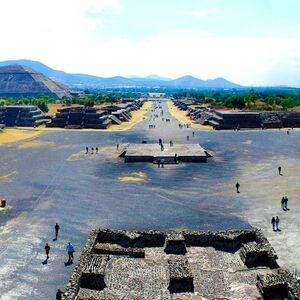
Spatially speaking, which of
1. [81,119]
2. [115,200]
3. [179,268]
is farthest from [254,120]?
[179,268]

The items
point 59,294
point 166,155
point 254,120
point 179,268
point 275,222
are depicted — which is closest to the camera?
point 59,294

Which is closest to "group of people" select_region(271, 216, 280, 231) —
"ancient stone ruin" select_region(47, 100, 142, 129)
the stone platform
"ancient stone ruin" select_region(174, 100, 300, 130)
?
the stone platform

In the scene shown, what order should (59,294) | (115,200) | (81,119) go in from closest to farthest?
(59,294)
(115,200)
(81,119)

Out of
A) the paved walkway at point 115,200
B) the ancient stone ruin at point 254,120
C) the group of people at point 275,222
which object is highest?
the ancient stone ruin at point 254,120

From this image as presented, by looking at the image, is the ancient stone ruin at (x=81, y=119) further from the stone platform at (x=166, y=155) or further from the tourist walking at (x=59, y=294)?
the tourist walking at (x=59, y=294)

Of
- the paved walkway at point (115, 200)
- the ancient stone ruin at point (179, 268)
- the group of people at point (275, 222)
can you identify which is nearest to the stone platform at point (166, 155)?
the paved walkway at point (115, 200)

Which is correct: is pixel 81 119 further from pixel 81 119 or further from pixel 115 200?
pixel 115 200

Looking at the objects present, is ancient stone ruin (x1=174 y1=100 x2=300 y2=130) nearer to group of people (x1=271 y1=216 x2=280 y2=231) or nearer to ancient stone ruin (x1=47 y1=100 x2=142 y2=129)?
ancient stone ruin (x1=47 y1=100 x2=142 y2=129)

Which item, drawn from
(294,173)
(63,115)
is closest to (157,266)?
(294,173)
